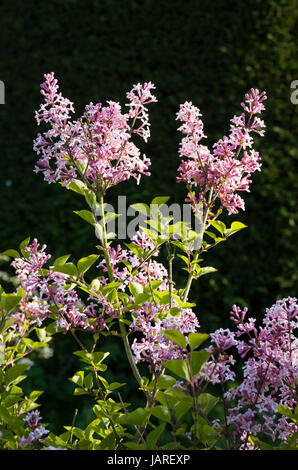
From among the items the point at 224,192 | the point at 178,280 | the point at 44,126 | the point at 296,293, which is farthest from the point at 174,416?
the point at 44,126

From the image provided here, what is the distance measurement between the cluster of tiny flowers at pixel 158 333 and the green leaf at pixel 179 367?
5.2 inches

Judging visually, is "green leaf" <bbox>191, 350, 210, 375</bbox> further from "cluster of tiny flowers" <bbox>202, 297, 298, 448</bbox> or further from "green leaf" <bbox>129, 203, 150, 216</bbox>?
"green leaf" <bbox>129, 203, 150, 216</bbox>

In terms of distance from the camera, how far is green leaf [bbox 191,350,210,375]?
3.53ft

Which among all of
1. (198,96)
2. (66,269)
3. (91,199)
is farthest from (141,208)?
(198,96)

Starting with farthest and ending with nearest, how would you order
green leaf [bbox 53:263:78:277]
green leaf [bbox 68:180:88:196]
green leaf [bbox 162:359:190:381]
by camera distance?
green leaf [bbox 68:180:88:196]
green leaf [bbox 53:263:78:277]
green leaf [bbox 162:359:190:381]

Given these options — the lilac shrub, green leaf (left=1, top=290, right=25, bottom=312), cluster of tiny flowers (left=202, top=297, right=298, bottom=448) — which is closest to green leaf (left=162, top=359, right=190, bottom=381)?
the lilac shrub

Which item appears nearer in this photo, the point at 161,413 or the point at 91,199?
the point at 161,413

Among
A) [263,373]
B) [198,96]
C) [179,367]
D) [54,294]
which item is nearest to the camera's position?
[179,367]

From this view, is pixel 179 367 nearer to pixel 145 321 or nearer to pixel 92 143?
pixel 145 321

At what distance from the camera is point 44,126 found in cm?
488

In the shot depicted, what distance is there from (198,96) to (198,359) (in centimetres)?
357

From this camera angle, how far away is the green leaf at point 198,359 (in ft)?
3.53

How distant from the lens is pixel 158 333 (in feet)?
4.33

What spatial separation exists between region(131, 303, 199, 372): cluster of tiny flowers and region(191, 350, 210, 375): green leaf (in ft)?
0.43
